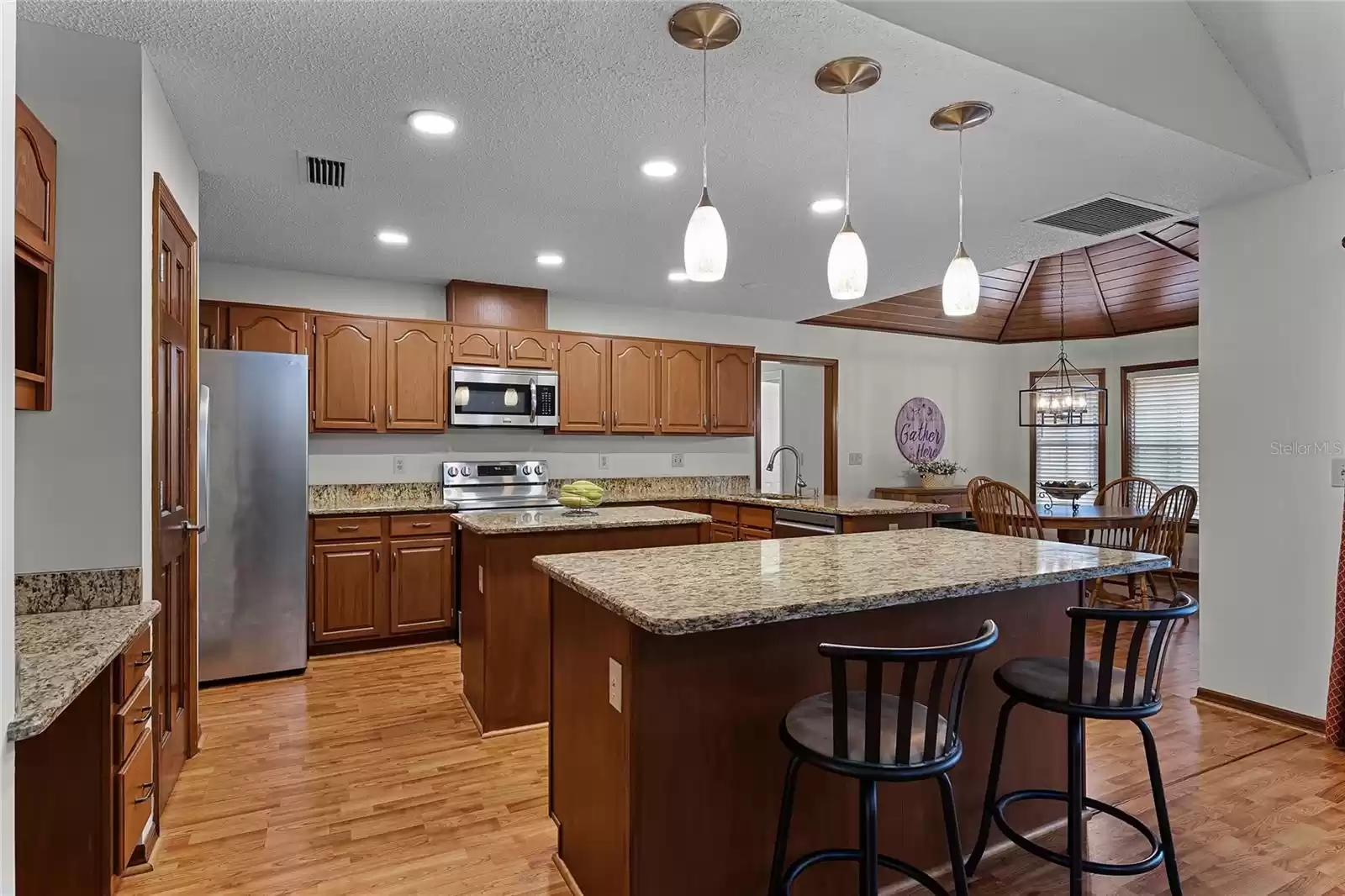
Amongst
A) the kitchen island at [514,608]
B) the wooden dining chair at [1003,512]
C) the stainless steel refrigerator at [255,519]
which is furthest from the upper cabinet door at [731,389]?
the stainless steel refrigerator at [255,519]

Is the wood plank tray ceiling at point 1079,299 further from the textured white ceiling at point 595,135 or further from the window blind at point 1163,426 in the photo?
the textured white ceiling at point 595,135

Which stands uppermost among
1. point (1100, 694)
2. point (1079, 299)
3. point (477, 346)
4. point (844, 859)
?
point (1079, 299)

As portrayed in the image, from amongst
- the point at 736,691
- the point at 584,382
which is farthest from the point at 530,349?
the point at 736,691

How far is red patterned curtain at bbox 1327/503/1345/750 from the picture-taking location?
288 centimetres

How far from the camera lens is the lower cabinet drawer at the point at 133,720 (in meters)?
1.78

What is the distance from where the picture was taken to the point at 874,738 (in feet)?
4.81

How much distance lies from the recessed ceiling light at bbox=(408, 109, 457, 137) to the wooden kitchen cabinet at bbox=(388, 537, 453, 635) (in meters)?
2.64

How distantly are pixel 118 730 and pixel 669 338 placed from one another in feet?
15.5

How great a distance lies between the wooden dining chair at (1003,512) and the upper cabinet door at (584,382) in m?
2.71

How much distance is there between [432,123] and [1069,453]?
7039 mm

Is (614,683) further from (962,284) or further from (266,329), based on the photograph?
(266,329)

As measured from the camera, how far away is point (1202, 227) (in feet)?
11.5

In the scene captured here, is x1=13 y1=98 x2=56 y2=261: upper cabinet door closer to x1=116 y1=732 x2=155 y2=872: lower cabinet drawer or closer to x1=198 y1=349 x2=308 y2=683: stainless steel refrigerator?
x1=116 y1=732 x2=155 y2=872: lower cabinet drawer

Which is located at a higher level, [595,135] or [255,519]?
[595,135]
